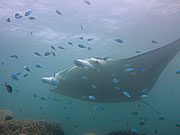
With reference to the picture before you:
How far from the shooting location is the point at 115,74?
5.68m

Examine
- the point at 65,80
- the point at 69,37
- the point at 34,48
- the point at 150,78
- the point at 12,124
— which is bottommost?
the point at 34,48

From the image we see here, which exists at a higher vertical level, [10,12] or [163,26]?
[163,26]

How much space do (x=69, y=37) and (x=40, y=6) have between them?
8.11 m

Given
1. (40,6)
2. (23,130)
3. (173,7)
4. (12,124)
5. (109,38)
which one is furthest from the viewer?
(109,38)

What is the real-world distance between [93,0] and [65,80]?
11.5m

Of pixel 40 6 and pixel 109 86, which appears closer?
pixel 109 86

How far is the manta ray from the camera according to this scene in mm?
5125

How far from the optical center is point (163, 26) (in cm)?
1692

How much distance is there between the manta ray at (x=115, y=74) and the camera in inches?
202

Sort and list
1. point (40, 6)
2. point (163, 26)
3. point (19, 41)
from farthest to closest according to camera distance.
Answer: point (19, 41) → point (163, 26) → point (40, 6)

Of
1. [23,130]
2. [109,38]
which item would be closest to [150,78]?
[23,130]

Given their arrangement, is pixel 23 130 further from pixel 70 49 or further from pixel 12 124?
pixel 70 49

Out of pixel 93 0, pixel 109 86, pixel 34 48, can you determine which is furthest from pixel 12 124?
pixel 34 48

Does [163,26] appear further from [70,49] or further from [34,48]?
[34,48]
